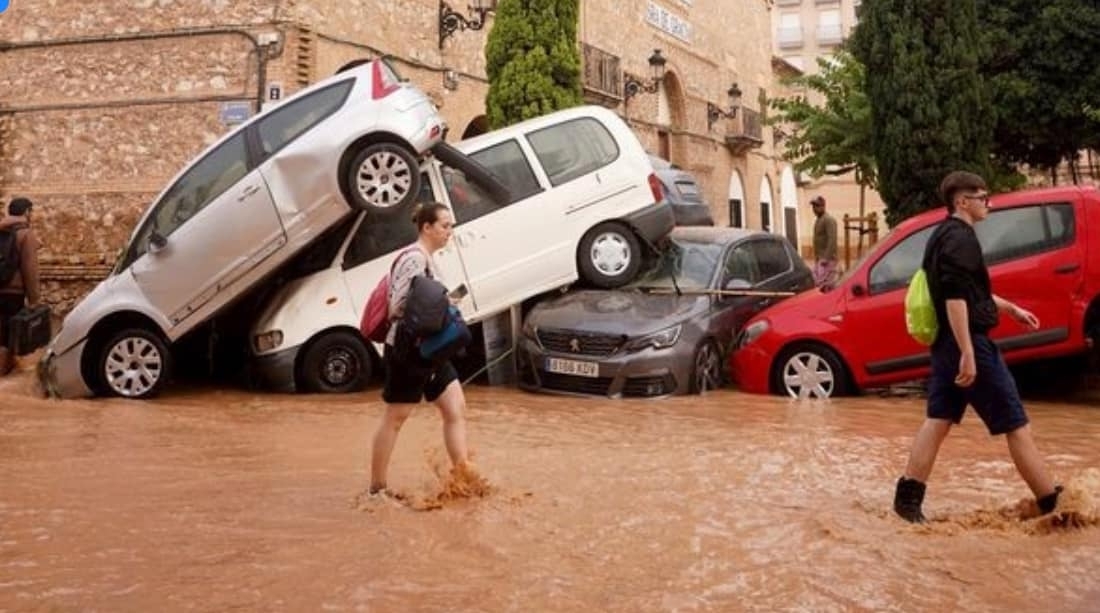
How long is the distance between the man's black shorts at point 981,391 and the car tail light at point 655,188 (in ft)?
19.3

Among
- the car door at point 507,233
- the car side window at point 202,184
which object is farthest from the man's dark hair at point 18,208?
Result: the car door at point 507,233

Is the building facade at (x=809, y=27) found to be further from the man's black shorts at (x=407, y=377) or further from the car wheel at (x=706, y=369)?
the man's black shorts at (x=407, y=377)

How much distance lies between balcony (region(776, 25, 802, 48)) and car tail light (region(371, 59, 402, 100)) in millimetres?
50459

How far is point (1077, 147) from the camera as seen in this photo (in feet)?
47.3

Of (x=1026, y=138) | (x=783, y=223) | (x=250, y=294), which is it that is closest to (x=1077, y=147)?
(x=1026, y=138)

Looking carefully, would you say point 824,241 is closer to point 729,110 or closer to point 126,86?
point 126,86

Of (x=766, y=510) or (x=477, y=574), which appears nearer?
(x=477, y=574)

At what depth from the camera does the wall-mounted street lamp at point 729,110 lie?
27.6 metres

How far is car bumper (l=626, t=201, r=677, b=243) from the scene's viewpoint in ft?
34.1

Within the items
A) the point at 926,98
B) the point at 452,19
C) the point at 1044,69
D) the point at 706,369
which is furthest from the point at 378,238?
the point at 1044,69

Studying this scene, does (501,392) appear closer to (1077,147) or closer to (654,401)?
(654,401)

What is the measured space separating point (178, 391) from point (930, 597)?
836 cm

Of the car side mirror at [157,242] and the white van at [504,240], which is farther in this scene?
the white van at [504,240]

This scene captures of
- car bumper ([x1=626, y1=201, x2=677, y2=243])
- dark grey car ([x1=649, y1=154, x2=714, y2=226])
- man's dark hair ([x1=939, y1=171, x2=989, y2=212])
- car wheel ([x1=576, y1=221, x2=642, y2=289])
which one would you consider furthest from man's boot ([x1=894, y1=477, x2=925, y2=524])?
dark grey car ([x1=649, y1=154, x2=714, y2=226])
